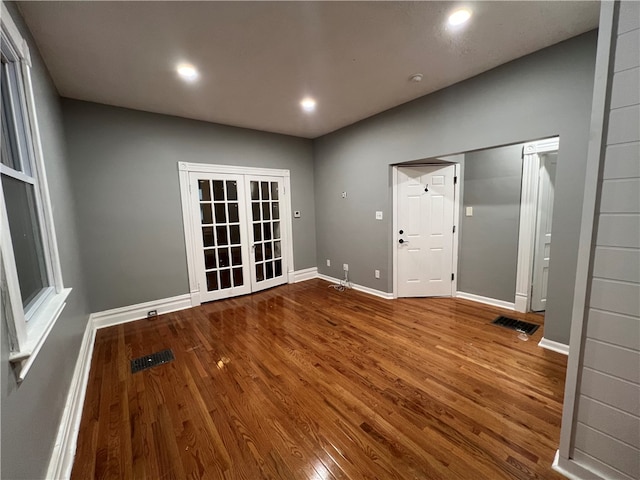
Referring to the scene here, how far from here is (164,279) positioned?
361 centimetres

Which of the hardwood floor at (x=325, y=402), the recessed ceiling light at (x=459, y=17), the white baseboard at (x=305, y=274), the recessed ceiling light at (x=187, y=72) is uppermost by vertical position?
the recessed ceiling light at (x=459, y=17)

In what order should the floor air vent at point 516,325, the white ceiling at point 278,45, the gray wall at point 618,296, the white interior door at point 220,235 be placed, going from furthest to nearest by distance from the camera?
the white interior door at point 220,235 < the floor air vent at point 516,325 < the white ceiling at point 278,45 < the gray wall at point 618,296

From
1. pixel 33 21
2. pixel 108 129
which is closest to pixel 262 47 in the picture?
pixel 33 21

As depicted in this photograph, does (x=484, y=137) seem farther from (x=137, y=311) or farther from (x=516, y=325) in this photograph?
(x=137, y=311)

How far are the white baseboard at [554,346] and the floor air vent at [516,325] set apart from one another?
0.25m

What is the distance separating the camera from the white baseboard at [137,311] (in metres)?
3.20

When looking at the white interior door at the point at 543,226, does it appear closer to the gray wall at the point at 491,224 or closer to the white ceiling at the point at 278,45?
the gray wall at the point at 491,224

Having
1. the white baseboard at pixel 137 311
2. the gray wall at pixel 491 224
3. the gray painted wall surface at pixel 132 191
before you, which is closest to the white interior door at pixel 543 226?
the gray wall at pixel 491 224

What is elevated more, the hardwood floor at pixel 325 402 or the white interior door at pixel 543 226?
the white interior door at pixel 543 226

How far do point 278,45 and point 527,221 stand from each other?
328cm

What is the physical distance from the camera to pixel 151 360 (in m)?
2.47

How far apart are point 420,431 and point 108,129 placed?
14.0ft

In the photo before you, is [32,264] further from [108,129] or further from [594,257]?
[594,257]

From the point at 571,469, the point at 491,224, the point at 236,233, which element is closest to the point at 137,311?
the point at 236,233
